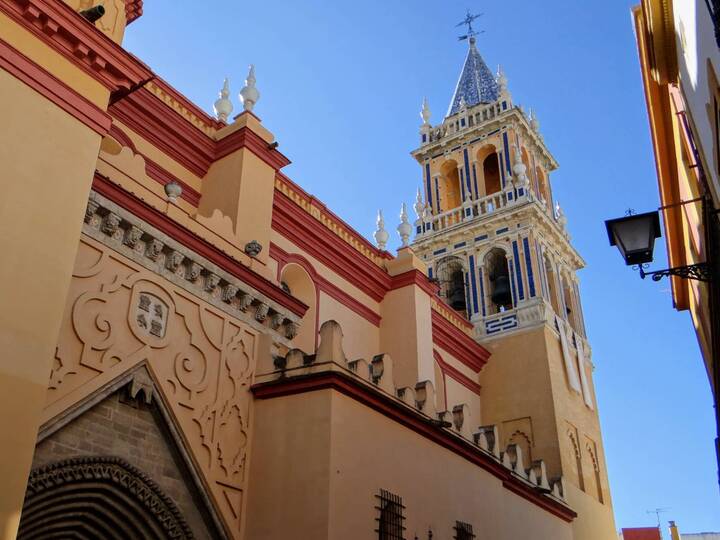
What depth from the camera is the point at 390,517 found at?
9.46 metres

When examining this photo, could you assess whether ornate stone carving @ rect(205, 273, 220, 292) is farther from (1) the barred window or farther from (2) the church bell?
(2) the church bell

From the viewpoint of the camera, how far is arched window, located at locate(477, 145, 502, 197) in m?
23.9

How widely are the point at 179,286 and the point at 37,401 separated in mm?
2925

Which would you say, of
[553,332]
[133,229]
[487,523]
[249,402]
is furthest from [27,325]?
[553,332]

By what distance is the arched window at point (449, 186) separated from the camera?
2409cm

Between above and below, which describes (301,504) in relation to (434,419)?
below

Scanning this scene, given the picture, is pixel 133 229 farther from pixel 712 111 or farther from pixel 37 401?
pixel 712 111

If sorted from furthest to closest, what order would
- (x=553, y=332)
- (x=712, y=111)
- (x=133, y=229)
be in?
(x=553, y=332), (x=133, y=229), (x=712, y=111)

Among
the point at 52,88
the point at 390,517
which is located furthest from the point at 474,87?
the point at 52,88

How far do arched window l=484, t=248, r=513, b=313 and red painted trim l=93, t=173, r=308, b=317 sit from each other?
37.0ft

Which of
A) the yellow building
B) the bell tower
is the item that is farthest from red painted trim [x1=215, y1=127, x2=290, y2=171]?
the bell tower

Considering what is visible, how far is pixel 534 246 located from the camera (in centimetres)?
2081

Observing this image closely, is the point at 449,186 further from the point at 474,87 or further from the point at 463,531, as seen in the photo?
the point at 463,531

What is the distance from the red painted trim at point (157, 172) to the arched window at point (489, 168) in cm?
1288
